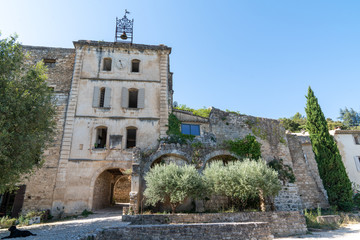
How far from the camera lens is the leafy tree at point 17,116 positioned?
950 cm

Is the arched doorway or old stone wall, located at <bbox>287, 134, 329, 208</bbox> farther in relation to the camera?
old stone wall, located at <bbox>287, 134, 329, 208</bbox>

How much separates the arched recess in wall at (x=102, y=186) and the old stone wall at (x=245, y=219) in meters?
4.53

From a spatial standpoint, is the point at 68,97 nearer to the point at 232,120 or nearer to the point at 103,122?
the point at 103,122

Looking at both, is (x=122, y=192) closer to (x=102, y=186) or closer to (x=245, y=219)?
(x=102, y=186)

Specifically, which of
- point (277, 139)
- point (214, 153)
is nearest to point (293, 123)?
point (277, 139)

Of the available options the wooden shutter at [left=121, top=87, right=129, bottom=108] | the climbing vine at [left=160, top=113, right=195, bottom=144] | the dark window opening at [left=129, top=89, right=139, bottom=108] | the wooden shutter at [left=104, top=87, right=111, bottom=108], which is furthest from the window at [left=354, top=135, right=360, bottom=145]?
the wooden shutter at [left=104, top=87, right=111, bottom=108]

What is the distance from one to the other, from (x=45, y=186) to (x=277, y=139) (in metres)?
17.1

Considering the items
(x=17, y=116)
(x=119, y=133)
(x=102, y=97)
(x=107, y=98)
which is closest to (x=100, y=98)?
(x=102, y=97)

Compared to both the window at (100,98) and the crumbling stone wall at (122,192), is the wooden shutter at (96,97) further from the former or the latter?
the crumbling stone wall at (122,192)

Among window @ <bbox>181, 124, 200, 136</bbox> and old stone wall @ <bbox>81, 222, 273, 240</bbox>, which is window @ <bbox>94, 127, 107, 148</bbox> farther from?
old stone wall @ <bbox>81, 222, 273, 240</bbox>

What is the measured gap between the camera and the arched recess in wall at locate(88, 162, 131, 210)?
14531mm

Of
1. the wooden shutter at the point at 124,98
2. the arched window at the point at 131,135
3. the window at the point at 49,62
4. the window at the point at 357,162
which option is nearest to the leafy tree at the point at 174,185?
the arched window at the point at 131,135

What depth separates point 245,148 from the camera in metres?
15.8

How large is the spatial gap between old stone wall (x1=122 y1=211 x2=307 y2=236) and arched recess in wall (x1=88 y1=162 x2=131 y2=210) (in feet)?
14.9
